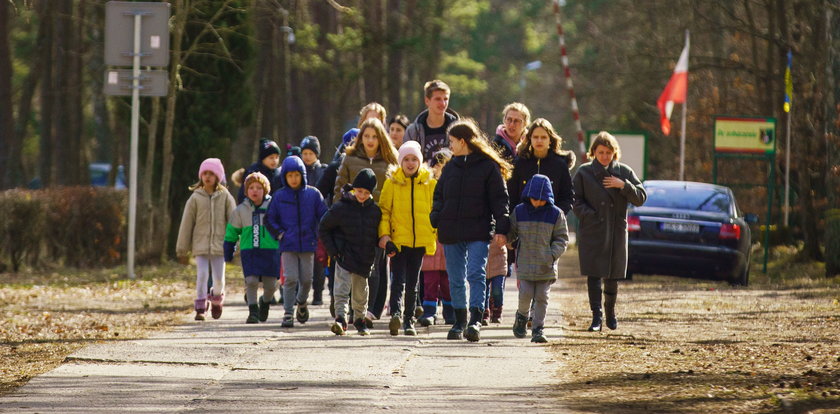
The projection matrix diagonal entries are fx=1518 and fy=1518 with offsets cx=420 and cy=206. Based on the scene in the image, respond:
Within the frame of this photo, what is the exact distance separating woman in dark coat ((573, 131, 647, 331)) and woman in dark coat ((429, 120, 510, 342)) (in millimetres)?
1104

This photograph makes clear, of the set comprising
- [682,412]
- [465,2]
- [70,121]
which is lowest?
[682,412]

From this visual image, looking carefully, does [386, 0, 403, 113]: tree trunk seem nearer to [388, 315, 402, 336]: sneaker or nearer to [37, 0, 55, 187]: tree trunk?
[37, 0, 55, 187]: tree trunk

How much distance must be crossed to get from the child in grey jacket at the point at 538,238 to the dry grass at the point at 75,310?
3.08 meters

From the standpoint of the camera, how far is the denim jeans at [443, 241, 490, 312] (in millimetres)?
11773

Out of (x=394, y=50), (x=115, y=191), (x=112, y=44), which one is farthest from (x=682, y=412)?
(x=394, y=50)

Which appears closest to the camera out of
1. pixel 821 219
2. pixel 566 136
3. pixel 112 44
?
pixel 112 44

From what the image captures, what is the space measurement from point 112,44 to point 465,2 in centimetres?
4032

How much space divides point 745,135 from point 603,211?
12743 mm

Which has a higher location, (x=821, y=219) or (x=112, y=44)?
(x=112, y=44)

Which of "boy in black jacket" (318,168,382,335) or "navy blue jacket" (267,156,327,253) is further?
"navy blue jacket" (267,156,327,253)

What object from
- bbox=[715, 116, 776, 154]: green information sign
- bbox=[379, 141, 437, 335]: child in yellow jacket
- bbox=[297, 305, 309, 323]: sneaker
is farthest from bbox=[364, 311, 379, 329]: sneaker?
bbox=[715, 116, 776, 154]: green information sign

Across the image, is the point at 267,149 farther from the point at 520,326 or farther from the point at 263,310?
the point at 520,326

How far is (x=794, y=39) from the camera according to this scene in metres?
28.6

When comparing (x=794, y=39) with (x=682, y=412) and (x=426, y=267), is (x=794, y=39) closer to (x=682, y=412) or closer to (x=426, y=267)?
(x=426, y=267)
